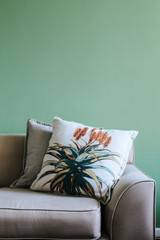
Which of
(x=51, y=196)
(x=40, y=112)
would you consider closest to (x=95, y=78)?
(x=40, y=112)

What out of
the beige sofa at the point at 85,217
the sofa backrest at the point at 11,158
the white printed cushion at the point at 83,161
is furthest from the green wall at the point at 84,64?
the beige sofa at the point at 85,217

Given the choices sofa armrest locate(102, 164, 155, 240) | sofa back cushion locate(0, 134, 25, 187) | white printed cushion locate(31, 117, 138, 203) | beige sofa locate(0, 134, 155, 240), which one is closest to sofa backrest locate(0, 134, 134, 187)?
sofa back cushion locate(0, 134, 25, 187)

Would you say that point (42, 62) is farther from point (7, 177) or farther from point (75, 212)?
point (75, 212)

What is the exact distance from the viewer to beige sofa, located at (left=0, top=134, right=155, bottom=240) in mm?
1321

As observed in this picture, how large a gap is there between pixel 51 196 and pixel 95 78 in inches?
42.9

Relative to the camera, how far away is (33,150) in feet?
6.12

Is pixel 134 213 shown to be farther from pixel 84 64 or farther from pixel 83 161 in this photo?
pixel 84 64

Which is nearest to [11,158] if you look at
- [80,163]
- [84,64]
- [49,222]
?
[80,163]

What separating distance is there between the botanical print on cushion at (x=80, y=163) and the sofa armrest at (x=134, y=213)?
180 millimetres

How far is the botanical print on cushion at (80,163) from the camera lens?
1.57 m

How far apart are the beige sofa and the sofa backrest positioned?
495 millimetres

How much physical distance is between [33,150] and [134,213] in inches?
31.2

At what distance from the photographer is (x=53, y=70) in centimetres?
231

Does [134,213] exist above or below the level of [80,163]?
below
